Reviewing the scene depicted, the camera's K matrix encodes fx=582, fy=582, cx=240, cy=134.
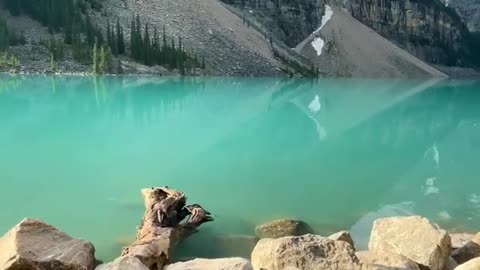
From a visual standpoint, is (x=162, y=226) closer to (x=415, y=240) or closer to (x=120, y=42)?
(x=415, y=240)

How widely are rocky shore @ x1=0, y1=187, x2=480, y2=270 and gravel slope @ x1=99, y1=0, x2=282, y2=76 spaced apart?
3546 inches

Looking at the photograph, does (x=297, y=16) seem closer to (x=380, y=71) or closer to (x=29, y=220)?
(x=380, y=71)

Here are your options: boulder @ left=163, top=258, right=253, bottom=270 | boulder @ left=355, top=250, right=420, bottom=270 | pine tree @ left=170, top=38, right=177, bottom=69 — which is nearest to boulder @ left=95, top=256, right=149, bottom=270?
boulder @ left=163, top=258, right=253, bottom=270

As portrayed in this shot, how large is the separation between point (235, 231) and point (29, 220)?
17.4ft

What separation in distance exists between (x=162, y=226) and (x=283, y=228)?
9.12 ft

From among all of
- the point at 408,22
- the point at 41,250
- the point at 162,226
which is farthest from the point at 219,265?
the point at 408,22

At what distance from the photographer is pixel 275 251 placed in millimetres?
8031

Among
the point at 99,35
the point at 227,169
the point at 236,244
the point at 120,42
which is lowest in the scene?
the point at 227,169

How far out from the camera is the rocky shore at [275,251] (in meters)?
7.68

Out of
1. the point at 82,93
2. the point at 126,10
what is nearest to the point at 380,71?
the point at 126,10

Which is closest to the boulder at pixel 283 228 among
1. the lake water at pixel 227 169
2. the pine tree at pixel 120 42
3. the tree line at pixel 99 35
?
the lake water at pixel 227 169

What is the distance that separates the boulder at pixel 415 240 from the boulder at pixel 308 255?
1748mm

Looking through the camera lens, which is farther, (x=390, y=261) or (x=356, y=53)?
(x=356, y=53)

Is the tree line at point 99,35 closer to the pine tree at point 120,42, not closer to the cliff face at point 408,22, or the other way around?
the pine tree at point 120,42
